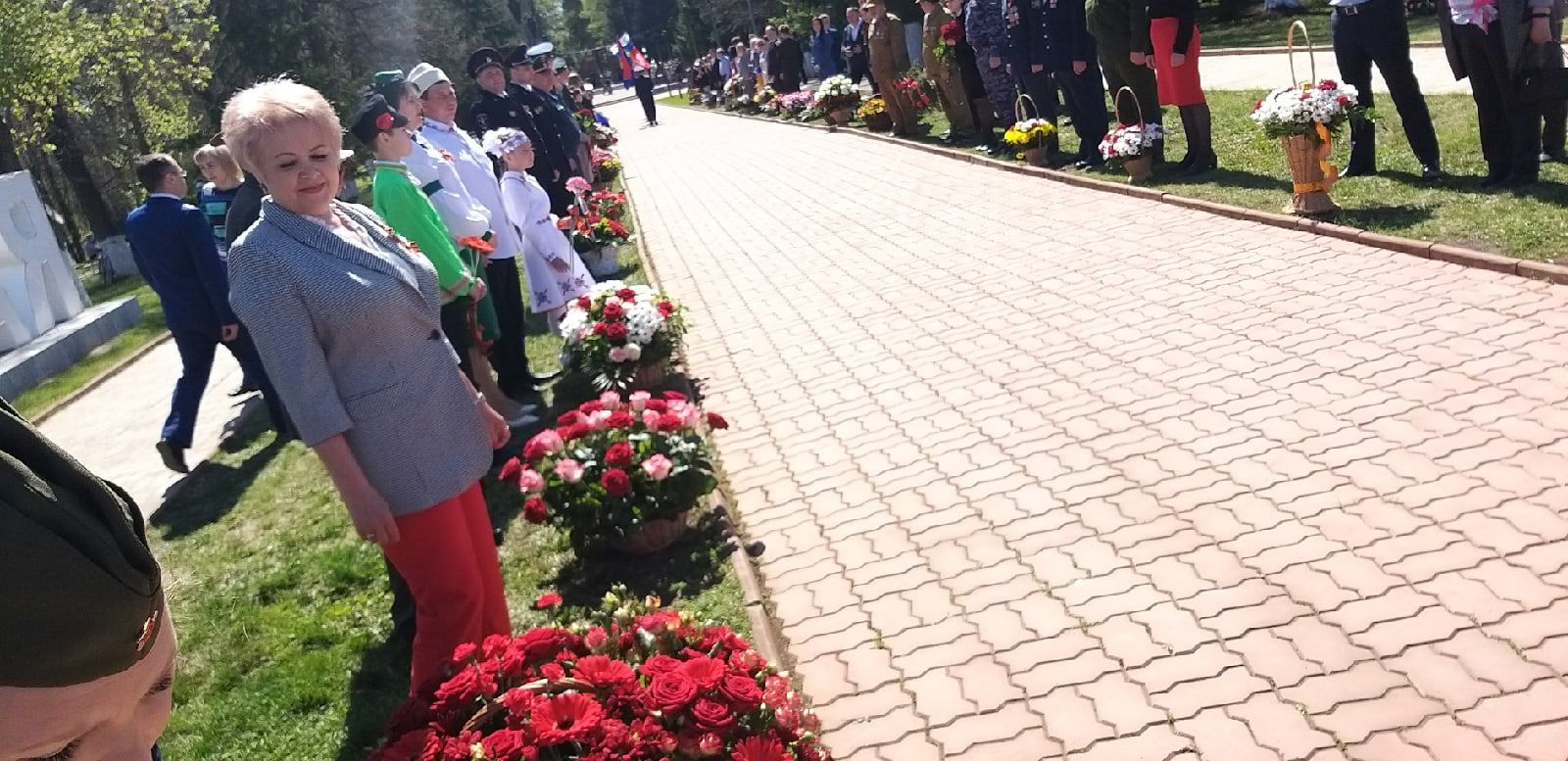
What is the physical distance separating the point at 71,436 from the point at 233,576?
498 cm

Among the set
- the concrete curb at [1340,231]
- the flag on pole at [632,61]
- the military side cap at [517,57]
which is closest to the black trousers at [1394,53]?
the concrete curb at [1340,231]

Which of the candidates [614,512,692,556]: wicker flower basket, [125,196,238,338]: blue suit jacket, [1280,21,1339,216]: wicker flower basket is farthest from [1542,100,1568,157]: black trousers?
[125,196,238,338]: blue suit jacket

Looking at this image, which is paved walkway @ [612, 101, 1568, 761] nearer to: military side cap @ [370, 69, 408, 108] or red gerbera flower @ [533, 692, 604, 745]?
red gerbera flower @ [533, 692, 604, 745]

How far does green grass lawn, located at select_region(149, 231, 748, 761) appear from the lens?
13.5ft

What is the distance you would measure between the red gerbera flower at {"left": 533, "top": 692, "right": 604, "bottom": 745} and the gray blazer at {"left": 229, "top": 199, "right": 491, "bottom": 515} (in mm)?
952

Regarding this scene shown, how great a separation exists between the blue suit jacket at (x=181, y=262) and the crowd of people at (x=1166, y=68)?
22.8 ft

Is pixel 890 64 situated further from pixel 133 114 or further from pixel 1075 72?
pixel 133 114

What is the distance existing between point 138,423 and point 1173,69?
27.8ft

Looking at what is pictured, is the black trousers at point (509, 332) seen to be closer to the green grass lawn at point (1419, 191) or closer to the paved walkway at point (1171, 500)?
the paved walkway at point (1171, 500)

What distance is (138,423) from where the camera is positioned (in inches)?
382

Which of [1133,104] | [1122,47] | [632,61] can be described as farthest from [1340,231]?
[632,61]

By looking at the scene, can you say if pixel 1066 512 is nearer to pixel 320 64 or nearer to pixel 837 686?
pixel 837 686

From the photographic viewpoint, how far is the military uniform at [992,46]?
44.3 ft

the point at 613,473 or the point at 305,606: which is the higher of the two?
the point at 613,473
